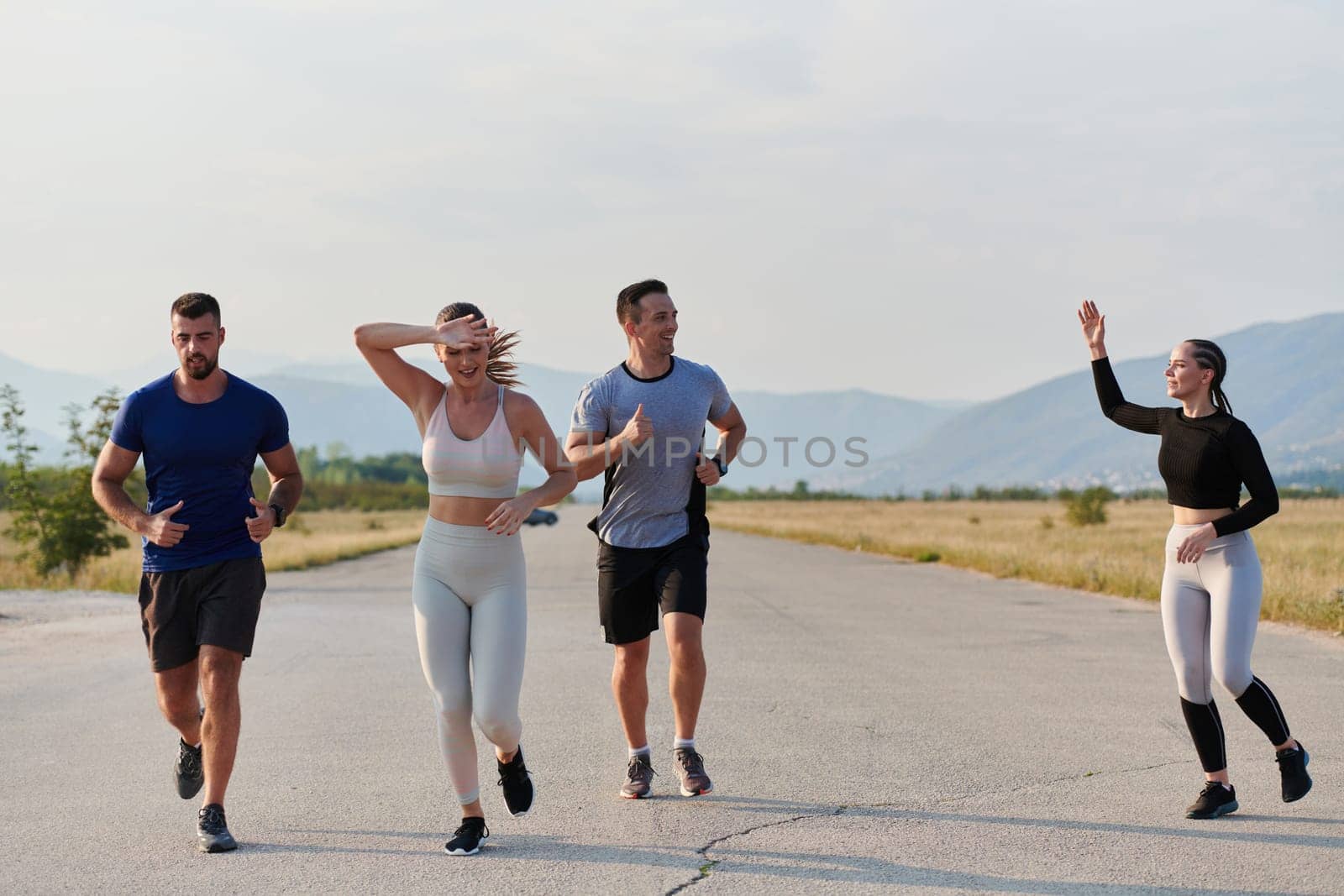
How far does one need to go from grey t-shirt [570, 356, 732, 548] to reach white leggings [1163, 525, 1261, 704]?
2254 millimetres

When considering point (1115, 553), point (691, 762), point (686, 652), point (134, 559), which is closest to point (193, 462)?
point (686, 652)

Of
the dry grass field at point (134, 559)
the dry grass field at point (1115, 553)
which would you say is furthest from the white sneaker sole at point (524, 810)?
the dry grass field at point (134, 559)

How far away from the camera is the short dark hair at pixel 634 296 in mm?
6922

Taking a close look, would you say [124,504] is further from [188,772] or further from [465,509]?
[465,509]

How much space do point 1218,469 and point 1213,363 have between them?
51 centimetres

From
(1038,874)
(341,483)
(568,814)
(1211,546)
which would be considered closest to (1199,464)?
(1211,546)

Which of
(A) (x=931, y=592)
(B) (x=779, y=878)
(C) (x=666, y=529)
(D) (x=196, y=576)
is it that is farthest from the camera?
(A) (x=931, y=592)

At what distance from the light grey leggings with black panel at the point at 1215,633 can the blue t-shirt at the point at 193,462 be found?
403cm

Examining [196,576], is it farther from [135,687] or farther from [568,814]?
[135,687]

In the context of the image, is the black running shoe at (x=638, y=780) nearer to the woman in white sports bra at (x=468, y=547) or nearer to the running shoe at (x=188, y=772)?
the woman in white sports bra at (x=468, y=547)

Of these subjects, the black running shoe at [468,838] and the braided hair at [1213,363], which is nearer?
the black running shoe at [468,838]

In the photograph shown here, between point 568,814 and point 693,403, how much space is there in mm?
2008

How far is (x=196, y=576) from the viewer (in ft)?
20.2

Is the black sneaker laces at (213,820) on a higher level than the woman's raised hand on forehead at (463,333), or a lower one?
lower
